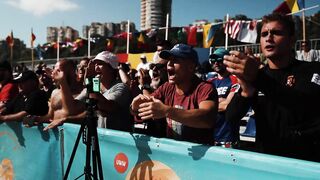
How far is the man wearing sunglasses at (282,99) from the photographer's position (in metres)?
2.06

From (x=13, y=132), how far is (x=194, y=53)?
2.87 meters

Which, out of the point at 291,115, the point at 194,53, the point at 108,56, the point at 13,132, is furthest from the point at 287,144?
the point at 13,132

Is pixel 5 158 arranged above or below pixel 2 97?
below

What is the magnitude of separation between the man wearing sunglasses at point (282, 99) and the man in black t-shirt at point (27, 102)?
2.93 m

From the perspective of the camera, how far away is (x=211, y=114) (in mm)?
2650

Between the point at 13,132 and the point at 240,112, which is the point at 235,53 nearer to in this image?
the point at 240,112

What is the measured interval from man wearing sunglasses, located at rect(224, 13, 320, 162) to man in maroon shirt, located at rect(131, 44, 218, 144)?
0.35m

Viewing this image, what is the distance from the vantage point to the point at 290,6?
10375mm

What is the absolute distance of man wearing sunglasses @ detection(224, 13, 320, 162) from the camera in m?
2.06

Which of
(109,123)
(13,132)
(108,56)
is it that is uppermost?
(108,56)

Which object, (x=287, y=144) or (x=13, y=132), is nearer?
(x=287, y=144)

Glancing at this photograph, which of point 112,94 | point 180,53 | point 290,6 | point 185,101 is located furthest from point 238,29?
point 185,101

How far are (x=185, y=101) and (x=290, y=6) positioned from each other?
8.66 m

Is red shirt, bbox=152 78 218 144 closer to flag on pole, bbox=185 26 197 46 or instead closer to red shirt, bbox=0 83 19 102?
red shirt, bbox=0 83 19 102
